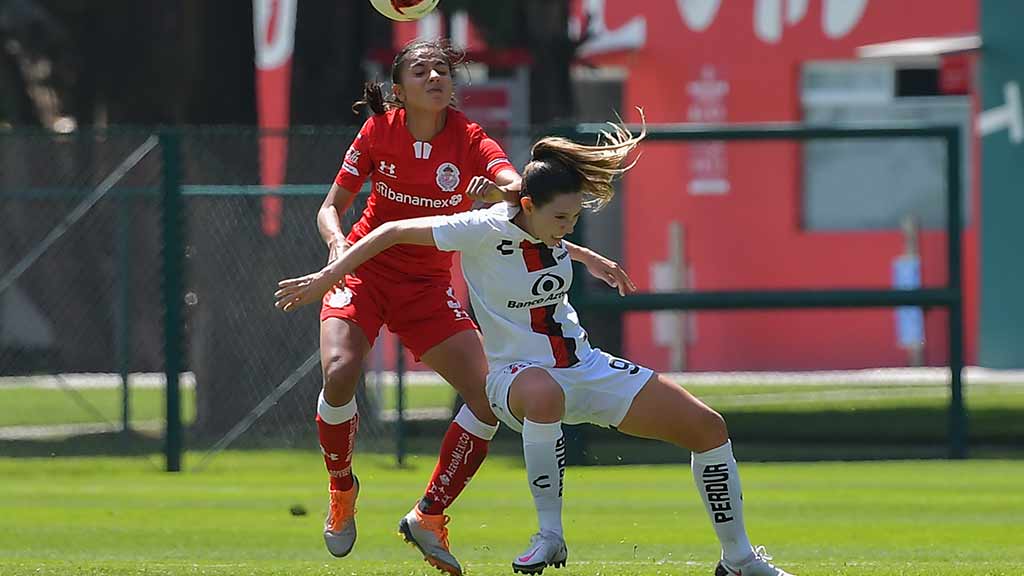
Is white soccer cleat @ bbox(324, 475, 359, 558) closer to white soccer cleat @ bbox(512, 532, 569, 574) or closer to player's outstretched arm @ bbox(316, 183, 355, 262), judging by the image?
player's outstretched arm @ bbox(316, 183, 355, 262)

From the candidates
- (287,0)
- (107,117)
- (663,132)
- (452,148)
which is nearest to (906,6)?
(287,0)

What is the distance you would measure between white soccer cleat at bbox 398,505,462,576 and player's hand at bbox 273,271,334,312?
1.31m

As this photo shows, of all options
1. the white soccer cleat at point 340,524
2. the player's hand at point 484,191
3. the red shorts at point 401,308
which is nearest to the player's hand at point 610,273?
the player's hand at point 484,191

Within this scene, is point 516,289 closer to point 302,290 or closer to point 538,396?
point 538,396

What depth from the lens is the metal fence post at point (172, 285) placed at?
14.7m

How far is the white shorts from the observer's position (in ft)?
24.4

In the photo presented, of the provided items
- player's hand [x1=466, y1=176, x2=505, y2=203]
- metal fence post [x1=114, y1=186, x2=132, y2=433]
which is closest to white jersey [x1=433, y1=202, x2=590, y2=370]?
player's hand [x1=466, y1=176, x2=505, y2=203]

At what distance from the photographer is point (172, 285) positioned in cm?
1475

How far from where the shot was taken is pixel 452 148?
8688 mm

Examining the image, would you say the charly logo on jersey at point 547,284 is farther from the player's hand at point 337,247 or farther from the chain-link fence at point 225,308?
the chain-link fence at point 225,308

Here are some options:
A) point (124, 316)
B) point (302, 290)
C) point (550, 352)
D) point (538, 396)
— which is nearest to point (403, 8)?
point (302, 290)

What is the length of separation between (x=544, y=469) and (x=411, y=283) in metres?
1.60

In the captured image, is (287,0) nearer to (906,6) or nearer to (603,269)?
(906,6)

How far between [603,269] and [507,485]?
553cm
